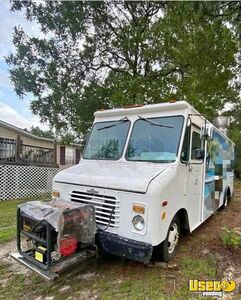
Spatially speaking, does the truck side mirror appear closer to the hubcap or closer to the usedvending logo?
the hubcap

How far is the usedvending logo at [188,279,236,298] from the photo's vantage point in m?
3.20

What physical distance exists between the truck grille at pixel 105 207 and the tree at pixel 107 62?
21.4 feet

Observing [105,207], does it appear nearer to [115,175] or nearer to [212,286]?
[115,175]

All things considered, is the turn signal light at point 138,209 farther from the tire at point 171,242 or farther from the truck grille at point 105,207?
the tire at point 171,242

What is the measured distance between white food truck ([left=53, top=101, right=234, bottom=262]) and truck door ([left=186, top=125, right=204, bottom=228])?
0.05ft

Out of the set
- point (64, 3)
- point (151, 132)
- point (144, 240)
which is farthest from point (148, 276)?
point (64, 3)

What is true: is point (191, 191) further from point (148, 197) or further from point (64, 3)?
point (64, 3)

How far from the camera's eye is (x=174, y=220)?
3906 millimetres

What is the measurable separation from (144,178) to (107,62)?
10.6 m

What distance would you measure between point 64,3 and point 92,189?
9803 mm

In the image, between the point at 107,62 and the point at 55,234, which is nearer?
the point at 55,234

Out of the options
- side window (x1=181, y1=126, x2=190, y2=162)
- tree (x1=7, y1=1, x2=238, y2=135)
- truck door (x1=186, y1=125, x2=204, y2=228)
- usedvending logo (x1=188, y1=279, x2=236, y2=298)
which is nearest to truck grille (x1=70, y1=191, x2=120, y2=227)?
usedvending logo (x1=188, y1=279, x2=236, y2=298)

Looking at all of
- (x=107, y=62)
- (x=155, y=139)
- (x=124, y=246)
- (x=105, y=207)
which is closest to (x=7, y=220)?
(x=105, y=207)

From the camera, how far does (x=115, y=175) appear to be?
3.70m
